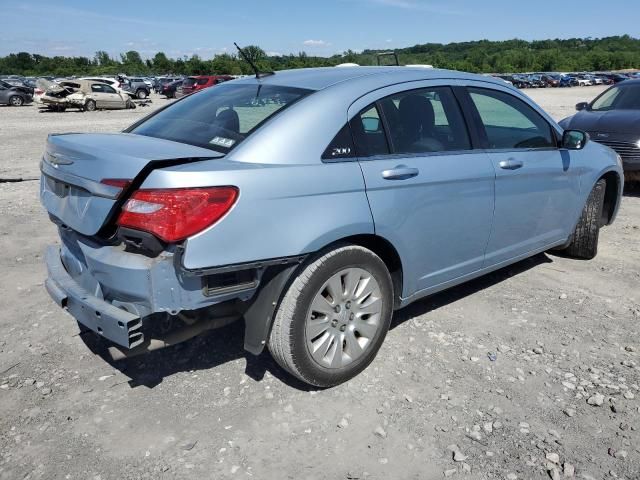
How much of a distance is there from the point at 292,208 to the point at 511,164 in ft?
6.35

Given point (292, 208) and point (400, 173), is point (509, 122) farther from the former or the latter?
point (292, 208)

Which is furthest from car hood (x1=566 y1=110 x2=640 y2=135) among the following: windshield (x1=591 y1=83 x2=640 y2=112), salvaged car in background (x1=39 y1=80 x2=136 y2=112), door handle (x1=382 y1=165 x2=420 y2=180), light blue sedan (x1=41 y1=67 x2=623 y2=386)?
salvaged car in background (x1=39 y1=80 x2=136 y2=112)

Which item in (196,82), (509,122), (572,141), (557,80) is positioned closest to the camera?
(509,122)

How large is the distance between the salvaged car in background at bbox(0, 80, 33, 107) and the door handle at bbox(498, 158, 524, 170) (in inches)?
1395

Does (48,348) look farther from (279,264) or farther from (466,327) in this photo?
(466,327)

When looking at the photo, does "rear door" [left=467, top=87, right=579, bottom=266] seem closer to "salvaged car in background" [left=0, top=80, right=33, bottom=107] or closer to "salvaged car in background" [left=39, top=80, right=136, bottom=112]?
"salvaged car in background" [left=39, top=80, right=136, bottom=112]

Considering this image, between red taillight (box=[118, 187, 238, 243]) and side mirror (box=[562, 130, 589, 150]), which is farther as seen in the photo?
side mirror (box=[562, 130, 589, 150])

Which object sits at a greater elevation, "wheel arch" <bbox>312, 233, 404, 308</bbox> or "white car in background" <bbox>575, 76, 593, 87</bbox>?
"wheel arch" <bbox>312, 233, 404, 308</bbox>

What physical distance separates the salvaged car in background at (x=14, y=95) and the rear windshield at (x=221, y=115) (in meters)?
34.2

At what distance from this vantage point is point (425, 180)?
333 centimetres

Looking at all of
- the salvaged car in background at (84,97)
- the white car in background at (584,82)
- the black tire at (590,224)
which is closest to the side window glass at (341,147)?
the black tire at (590,224)

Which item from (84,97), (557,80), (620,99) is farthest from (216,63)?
(620,99)

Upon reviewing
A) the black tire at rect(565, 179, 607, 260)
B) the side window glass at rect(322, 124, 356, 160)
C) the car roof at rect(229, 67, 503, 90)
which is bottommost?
the black tire at rect(565, 179, 607, 260)

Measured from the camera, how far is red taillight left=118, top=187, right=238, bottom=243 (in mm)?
2488
